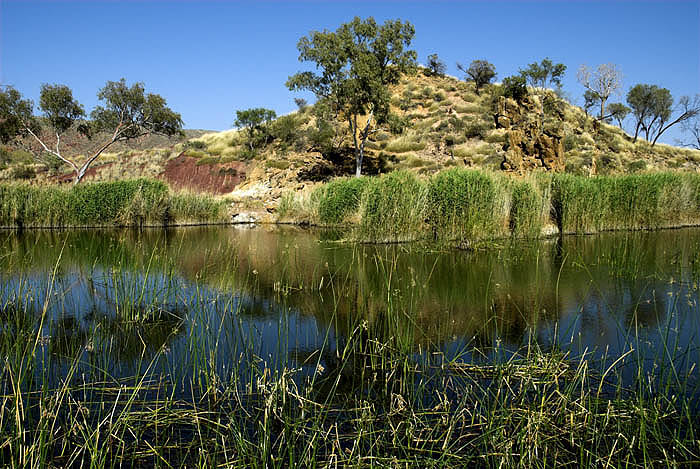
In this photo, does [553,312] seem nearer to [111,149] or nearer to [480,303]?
[480,303]

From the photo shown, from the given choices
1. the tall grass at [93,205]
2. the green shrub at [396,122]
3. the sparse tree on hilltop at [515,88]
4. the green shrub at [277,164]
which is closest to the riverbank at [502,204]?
the tall grass at [93,205]

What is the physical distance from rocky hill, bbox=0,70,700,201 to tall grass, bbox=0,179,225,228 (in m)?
7.38

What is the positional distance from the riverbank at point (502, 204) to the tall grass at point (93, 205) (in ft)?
21.1

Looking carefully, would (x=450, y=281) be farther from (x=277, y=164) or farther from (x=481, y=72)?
(x=481, y=72)

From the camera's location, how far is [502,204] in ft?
37.3

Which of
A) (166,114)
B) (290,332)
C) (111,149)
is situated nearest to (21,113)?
(166,114)

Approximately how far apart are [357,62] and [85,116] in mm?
16642

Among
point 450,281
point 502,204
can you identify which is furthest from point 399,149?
point 450,281

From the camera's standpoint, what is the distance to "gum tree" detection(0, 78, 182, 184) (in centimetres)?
2611

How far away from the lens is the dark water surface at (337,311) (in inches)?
150

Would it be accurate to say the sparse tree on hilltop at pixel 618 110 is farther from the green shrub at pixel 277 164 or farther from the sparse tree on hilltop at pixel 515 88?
A: the green shrub at pixel 277 164

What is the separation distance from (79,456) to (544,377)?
2.97 metres

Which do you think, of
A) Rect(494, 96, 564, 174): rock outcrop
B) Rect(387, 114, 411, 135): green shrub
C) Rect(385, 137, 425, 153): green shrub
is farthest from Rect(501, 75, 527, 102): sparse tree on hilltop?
Rect(494, 96, 564, 174): rock outcrop

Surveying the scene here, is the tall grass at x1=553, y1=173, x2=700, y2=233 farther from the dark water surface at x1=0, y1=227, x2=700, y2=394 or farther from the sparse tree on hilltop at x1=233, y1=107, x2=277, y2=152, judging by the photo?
the sparse tree on hilltop at x1=233, y1=107, x2=277, y2=152
